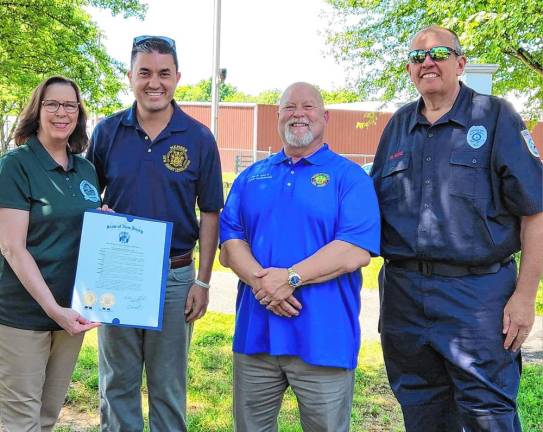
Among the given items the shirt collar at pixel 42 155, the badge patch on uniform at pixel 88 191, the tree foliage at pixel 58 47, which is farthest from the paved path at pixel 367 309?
the tree foliage at pixel 58 47

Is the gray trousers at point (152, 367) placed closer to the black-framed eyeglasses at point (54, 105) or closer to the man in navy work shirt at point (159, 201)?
the man in navy work shirt at point (159, 201)

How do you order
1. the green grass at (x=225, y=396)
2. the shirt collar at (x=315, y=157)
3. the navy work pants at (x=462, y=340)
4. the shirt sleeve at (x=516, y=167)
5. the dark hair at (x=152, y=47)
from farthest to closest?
the green grass at (x=225, y=396)
the dark hair at (x=152, y=47)
the shirt collar at (x=315, y=157)
the navy work pants at (x=462, y=340)
the shirt sleeve at (x=516, y=167)

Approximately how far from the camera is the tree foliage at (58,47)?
992 cm

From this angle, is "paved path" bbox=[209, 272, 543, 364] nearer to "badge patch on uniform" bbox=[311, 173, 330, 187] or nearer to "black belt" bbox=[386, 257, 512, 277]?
"black belt" bbox=[386, 257, 512, 277]

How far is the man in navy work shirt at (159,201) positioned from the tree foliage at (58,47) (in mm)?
7264

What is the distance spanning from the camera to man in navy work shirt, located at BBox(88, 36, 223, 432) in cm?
345

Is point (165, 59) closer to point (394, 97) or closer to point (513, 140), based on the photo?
point (513, 140)

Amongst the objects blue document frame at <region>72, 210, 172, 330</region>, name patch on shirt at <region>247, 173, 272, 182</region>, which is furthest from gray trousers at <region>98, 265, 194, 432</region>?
name patch on shirt at <region>247, 173, 272, 182</region>

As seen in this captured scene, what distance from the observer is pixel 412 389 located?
11.4 ft

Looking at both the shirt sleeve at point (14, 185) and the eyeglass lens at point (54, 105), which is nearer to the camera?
the shirt sleeve at point (14, 185)

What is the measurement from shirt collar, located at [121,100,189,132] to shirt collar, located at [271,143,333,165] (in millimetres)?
596

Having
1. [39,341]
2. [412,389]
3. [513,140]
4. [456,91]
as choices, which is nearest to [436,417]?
[412,389]

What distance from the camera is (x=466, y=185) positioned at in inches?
123

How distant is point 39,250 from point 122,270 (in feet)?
1.41
